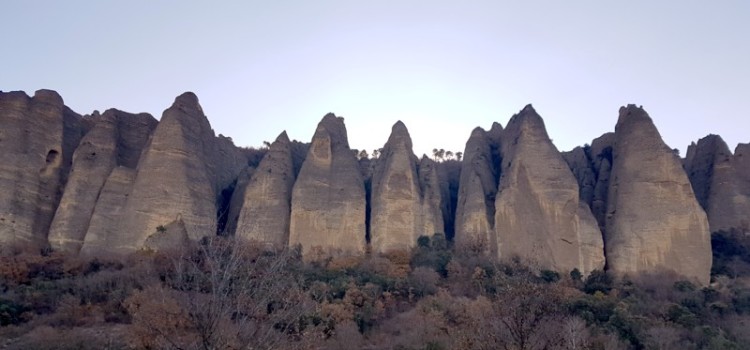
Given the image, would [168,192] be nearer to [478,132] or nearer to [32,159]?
[32,159]

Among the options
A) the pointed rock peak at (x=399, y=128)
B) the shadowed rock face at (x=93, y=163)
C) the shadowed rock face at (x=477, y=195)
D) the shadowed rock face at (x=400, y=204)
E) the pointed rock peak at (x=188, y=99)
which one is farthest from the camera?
the pointed rock peak at (x=399, y=128)

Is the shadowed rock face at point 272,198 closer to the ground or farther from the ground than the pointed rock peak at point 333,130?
closer to the ground

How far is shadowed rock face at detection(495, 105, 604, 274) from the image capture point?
3638cm

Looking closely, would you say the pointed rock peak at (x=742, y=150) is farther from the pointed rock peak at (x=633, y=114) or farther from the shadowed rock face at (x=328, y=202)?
the shadowed rock face at (x=328, y=202)

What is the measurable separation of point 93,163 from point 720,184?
33.4 metres

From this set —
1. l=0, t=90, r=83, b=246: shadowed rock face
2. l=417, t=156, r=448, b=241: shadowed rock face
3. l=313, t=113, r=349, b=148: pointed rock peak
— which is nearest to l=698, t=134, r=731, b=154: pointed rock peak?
l=417, t=156, r=448, b=241: shadowed rock face

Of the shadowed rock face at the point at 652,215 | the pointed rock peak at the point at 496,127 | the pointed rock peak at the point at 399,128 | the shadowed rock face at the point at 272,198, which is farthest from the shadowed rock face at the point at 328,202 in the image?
the shadowed rock face at the point at 652,215

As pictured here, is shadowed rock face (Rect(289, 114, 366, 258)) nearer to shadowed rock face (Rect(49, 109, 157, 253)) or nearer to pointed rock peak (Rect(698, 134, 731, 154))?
shadowed rock face (Rect(49, 109, 157, 253))

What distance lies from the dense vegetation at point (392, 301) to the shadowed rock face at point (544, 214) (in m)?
1.34

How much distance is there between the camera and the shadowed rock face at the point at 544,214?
36.4m

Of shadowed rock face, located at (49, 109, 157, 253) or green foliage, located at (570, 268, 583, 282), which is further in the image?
shadowed rock face, located at (49, 109, 157, 253)

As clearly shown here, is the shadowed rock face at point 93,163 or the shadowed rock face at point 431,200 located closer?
the shadowed rock face at point 93,163

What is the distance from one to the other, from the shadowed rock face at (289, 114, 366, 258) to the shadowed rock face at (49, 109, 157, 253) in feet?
31.9

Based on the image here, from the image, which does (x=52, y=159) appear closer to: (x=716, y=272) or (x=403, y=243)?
(x=403, y=243)
